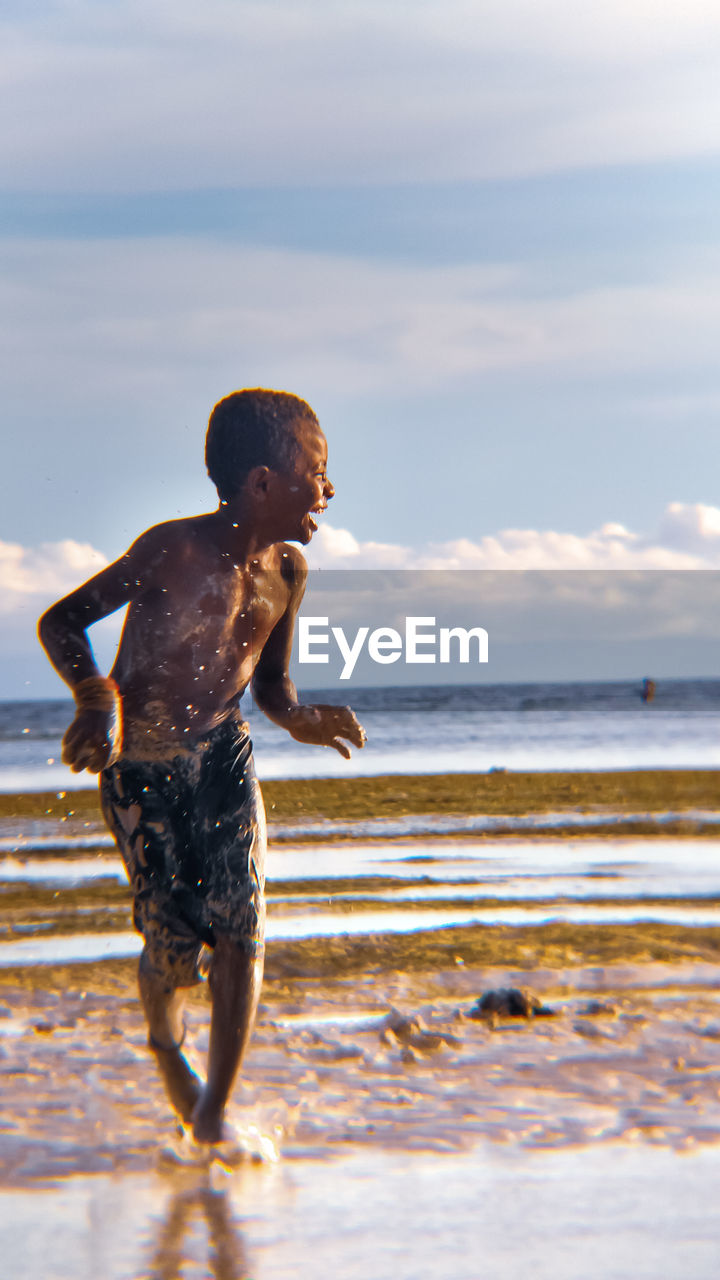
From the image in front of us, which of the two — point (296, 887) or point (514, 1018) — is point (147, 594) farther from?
point (296, 887)

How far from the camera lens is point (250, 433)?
3.07 meters

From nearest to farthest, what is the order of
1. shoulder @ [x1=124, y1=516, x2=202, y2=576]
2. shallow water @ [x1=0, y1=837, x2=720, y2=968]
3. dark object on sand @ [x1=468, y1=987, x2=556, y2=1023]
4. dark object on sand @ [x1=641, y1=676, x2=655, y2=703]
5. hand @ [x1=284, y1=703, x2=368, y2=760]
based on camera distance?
shoulder @ [x1=124, y1=516, x2=202, y2=576] < hand @ [x1=284, y1=703, x2=368, y2=760] < dark object on sand @ [x1=468, y1=987, x2=556, y2=1023] < shallow water @ [x1=0, y1=837, x2=720, y2=968] < dark object on sand @ [x1=641, y1=676, x2=655, y2=703]

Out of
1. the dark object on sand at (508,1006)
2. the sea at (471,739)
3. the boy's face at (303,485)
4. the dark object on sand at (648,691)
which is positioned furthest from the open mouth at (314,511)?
the dark object on sand at (648,691)

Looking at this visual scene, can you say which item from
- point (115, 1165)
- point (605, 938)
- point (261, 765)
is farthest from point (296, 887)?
point (261, 765)

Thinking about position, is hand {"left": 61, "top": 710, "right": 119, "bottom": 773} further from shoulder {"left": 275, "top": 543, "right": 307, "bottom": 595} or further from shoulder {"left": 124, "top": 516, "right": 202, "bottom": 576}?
shoulder {"left": 275, "top": 543, "right": 307, "bottom": 595}

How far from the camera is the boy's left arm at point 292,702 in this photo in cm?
323

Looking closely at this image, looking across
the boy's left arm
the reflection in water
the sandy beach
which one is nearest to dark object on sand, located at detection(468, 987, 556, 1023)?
the sandy beach

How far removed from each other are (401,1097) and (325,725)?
943mm

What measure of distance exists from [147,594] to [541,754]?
17.8 meters

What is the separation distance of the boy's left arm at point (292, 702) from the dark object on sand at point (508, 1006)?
1.19 metres

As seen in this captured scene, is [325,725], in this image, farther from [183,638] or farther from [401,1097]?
[401,1097]

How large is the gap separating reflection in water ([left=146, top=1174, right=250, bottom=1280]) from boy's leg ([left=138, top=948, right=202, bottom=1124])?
0.34m

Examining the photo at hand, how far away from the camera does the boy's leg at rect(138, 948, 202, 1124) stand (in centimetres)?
301

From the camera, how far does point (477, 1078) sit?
11.1 feet
